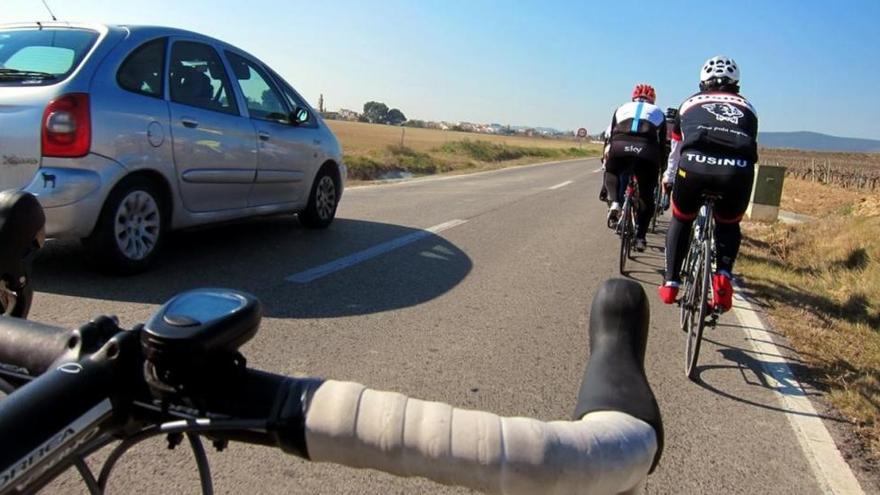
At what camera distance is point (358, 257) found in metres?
6.88

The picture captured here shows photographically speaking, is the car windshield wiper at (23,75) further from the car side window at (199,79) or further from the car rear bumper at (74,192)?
the car side window at (199,79)

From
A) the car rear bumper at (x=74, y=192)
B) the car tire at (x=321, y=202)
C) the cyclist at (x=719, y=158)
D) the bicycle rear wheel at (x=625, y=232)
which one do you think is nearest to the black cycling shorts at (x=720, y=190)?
the cyclist at (x=719, y=158)

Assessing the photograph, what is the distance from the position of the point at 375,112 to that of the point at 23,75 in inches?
4695

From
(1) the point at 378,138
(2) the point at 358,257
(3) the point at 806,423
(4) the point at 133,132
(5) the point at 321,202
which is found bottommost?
(3) the point at 806,423

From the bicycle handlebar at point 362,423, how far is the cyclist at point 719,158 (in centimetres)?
393

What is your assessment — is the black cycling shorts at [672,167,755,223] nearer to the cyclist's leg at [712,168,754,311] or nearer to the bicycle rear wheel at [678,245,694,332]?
the cyclist's leg at [712,168,754,311]

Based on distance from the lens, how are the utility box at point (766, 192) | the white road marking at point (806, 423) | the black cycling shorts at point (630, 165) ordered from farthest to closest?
the utility box at point (766, 192)
the black cycling shorts at point (630, 165)
the white road marking at point (806, 423)

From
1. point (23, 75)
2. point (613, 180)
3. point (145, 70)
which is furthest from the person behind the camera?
point (613, 180)

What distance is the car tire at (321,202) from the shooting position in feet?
26.0

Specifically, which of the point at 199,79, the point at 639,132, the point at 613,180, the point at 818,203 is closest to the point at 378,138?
the point at 818,203

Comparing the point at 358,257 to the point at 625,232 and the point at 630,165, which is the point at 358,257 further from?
the point at 630,165

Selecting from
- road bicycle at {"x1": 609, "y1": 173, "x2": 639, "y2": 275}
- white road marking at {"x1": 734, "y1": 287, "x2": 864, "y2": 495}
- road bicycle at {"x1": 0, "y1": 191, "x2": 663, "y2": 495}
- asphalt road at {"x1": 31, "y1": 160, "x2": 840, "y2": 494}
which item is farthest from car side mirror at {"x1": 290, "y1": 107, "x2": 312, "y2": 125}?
road bicycle at {"x1": 0, "y1": 191, "x2": 663, "y2": 495}

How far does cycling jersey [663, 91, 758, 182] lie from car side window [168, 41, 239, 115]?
157 inches

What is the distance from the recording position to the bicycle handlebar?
79cm
